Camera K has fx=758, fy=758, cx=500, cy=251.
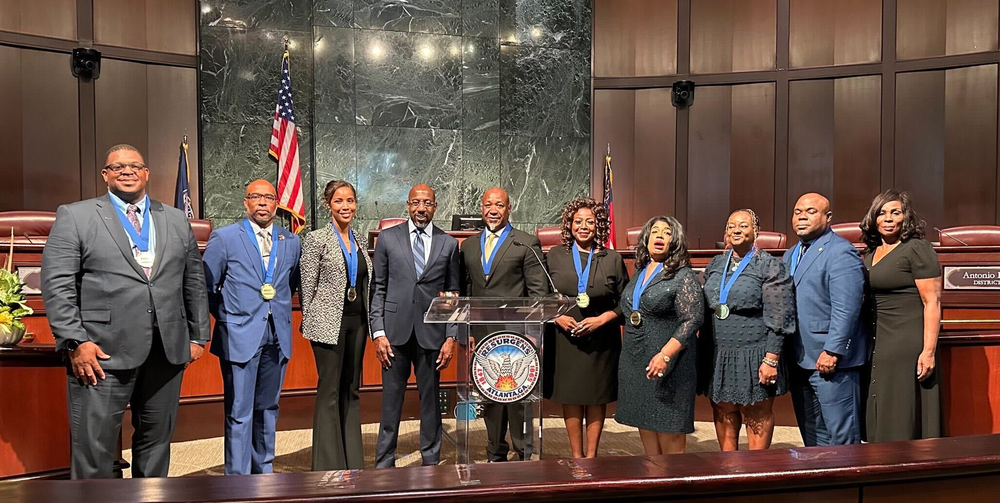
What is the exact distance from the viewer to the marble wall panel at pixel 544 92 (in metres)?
9.62

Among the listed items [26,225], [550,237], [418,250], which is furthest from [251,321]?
[550,237]

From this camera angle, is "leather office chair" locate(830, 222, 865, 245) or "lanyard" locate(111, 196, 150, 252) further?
"leather office chair" locate(830, 222, 865, 245)

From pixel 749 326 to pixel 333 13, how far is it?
7027 mm

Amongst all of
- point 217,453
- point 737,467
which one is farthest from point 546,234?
point 737,467

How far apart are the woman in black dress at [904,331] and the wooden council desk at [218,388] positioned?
0.91 feet

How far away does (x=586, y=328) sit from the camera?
151 inches

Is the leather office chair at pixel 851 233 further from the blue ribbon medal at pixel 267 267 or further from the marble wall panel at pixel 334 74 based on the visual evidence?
the marble wall panel at pixel 334 74

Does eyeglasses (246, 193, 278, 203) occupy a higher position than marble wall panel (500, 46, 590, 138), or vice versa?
marble wall panel (500, 46, 590, 138)

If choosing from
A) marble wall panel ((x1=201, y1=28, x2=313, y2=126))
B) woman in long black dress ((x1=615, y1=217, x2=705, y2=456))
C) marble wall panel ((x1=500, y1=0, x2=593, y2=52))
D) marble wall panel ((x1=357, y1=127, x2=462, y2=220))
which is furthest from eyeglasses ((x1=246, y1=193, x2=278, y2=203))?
marble wall panel ((x1=500, y1=0, x2=593, y2=52))

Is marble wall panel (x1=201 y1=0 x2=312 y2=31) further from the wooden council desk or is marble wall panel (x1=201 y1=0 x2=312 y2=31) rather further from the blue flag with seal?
the wooden council desk

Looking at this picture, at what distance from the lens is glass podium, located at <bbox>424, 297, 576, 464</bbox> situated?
2871mm

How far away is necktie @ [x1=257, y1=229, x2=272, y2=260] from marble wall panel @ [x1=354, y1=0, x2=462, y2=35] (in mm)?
6102

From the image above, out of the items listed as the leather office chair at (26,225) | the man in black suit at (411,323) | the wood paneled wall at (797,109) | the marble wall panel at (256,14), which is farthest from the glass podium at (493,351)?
the wood paneled wall at (797,109)

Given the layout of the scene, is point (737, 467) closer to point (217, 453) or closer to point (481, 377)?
point (481, 377)
